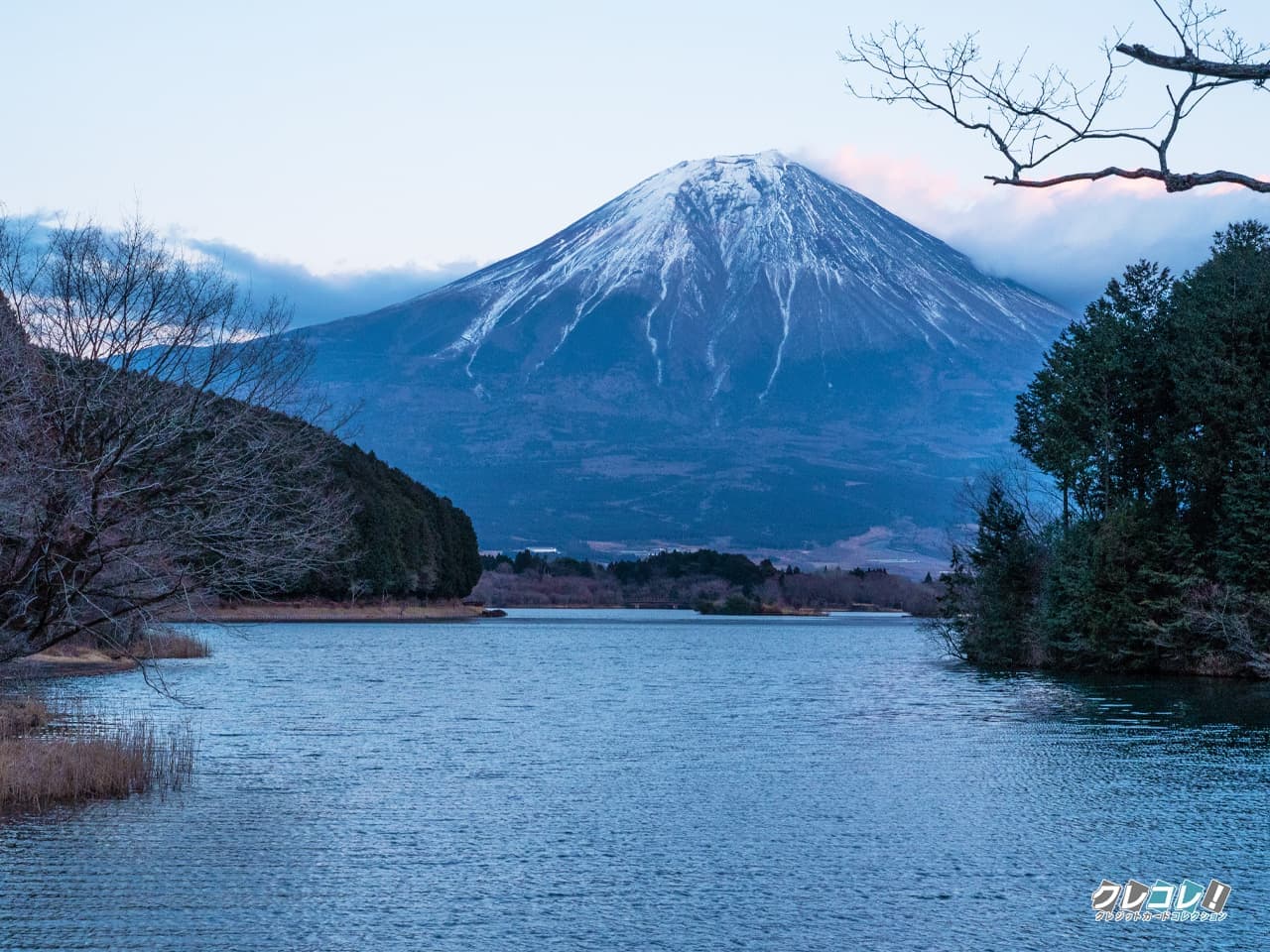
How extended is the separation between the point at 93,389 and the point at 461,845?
8283mm

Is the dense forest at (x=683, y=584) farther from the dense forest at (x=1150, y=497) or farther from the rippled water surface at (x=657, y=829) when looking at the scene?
the rippled water surface at (x=657, y=829)

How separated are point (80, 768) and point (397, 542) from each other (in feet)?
286

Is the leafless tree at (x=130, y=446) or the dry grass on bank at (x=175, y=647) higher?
the leafless tree at (x=130, y=446)

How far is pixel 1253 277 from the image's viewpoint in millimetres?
45531

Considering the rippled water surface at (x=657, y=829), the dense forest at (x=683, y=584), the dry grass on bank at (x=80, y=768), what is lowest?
the rippled water surface at (x=657, y=829)

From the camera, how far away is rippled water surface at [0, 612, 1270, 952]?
1416cm

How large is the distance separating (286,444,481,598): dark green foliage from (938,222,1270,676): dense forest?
156ft

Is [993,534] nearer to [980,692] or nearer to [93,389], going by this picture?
[980,692]

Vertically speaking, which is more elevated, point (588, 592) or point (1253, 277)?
point (1253, 277)

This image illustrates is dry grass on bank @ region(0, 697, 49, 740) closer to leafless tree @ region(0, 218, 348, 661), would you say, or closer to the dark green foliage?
leafless tree @ region(0, 218, 348, 661)

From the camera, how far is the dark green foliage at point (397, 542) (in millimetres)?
102000

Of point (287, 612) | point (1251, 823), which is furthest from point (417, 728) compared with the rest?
point (287, 612)

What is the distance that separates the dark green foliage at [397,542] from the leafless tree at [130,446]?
6975 cm

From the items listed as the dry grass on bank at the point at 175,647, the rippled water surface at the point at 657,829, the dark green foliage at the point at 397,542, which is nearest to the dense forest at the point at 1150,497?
the rippled water surface at the point at 657,829
